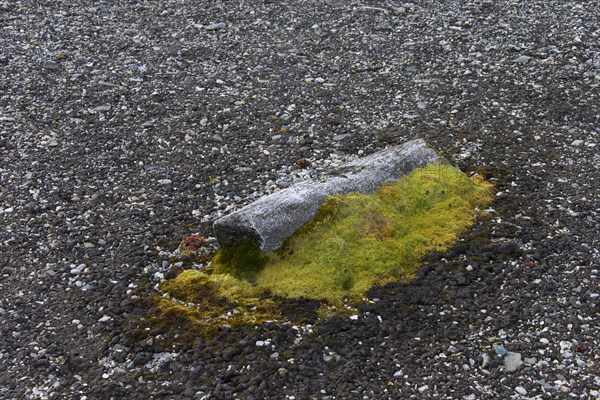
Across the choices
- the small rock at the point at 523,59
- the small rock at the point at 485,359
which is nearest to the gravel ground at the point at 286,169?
the small rock at the point at 485,359

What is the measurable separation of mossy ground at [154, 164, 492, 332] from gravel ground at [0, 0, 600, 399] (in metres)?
0.19

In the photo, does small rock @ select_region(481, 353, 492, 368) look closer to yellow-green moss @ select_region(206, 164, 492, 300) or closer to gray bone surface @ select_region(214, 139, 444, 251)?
yellow-green moss @ select_region(206, 164, 492, 300)

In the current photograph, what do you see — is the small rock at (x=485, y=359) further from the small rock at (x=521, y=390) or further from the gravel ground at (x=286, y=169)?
the small rock at (x=521, y=390)

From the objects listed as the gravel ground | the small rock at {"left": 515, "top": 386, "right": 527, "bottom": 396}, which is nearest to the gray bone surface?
the gravel ground

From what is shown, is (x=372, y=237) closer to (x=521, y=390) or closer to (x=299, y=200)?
(x=299, y=200)

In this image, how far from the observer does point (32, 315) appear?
213 inches

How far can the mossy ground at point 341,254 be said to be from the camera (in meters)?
5.45

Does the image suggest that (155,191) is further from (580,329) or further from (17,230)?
(580,329)

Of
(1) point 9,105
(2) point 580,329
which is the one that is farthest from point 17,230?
(2) point 580,329

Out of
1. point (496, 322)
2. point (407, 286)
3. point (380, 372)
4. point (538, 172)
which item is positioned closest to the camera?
point (380, 372)

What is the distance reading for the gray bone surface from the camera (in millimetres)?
5547

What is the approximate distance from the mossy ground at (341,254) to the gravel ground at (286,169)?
189 mm

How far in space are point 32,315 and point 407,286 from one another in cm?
287

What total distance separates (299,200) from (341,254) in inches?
21.7
